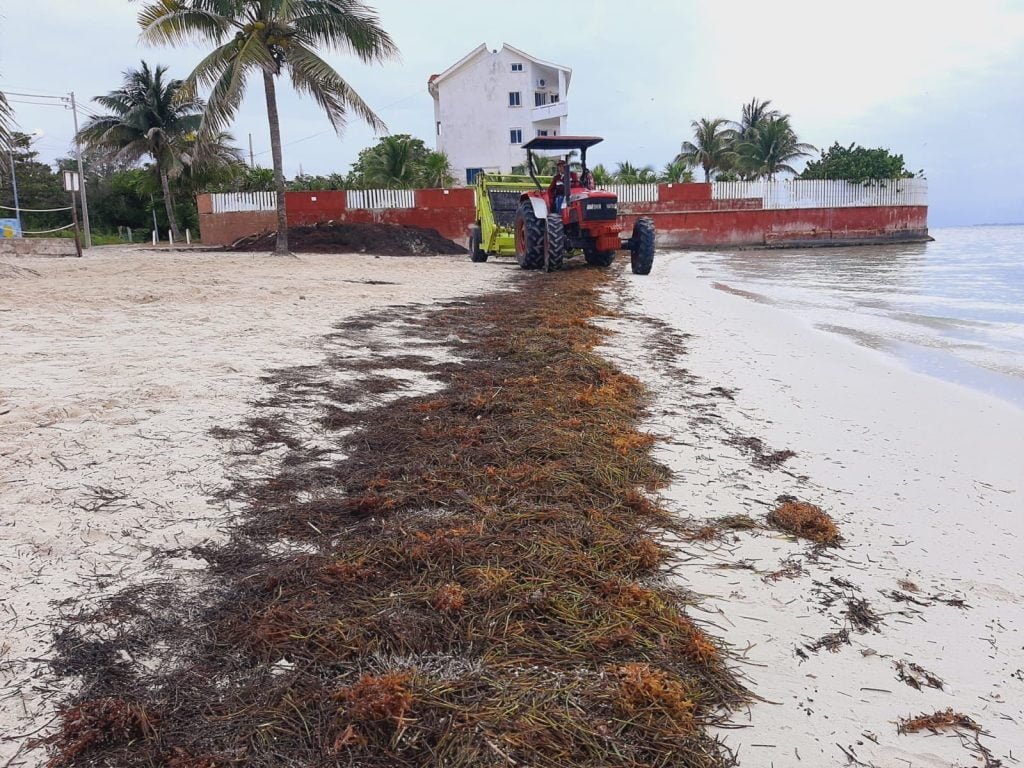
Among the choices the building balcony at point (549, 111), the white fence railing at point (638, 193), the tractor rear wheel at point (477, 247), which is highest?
the building balcony at point (549, 111)

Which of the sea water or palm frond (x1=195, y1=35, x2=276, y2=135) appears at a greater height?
palm frond (x1=195, y1=35, x2=276, y2=135)

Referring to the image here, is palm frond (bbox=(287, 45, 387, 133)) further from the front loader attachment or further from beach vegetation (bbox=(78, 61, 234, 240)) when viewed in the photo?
beach vegetation (bbox=(78, 61, 234, 240))

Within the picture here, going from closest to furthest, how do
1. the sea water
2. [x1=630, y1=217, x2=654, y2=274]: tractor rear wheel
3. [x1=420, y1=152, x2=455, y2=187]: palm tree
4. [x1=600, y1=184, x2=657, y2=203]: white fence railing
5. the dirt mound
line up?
1. the sea water
2. [x1=630, y1=217, x2=654, y2=274]: tractor rear wheel
3. the dirt mound
4. [x1=600, y1=184, x2=657, y2=203]: white fence railing
5. [x1=420, y1=152, x2=455, y2=187]: palm tree

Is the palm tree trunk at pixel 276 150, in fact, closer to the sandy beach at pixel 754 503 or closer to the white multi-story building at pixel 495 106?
the sandy beach at pixel 754 503

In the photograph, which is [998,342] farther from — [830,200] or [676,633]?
[830,200]

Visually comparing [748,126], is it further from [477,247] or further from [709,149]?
[477,247]

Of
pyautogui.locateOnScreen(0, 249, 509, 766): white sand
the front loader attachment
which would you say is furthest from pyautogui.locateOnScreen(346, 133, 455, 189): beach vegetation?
pyautogui.locateOnScreen(0, 249, 509, 766): white sand

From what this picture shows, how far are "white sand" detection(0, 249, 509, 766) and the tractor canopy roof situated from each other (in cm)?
665

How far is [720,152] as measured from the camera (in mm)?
50625

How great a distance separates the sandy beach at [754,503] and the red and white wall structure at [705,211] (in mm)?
20637

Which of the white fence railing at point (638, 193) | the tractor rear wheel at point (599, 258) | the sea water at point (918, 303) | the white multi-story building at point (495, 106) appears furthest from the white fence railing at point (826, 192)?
the white multi-story building at point (495, 106)

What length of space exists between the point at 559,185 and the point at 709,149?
41.0m

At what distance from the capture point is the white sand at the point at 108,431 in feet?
7.39

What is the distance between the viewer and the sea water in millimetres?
6793
